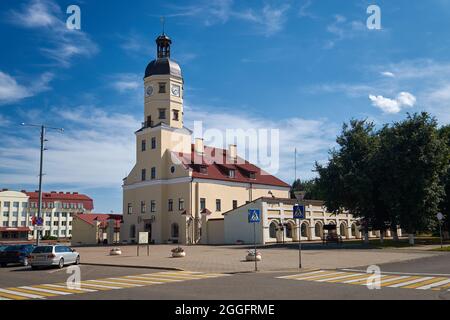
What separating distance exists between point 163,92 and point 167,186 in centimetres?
1341

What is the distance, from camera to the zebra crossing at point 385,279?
14412mm

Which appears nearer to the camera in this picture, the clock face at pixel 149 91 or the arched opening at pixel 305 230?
the arched opening at pixel 305 230

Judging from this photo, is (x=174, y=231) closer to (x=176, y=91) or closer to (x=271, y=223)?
(x=271, y=223)

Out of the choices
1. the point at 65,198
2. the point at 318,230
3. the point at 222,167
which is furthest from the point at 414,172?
the point at 65,198

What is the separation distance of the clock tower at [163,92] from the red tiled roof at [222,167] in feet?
18.0

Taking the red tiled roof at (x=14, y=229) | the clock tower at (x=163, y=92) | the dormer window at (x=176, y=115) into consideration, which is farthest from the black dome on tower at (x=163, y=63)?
the red tiled roof at (x=14, y=229)

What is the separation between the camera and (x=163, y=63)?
63.9 metres

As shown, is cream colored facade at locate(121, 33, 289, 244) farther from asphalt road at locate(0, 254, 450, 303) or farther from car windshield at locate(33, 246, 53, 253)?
asphalt road at locate(0, 254, 450, 303)

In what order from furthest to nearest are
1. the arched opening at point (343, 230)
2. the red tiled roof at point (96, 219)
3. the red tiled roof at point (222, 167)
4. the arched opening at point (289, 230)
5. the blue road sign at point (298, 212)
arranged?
the red tiled roof at point (96, 219)
the arched opening at point (343, 230)
the red tiled roof at point (222, 167)
the arched opening at point (289, 230)
the blue road sign at point (298, 212)

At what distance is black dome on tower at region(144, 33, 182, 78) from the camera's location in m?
63.6

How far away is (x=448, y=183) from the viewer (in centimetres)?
4662

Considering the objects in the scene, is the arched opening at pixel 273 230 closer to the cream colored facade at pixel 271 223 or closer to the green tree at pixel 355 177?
the cream colored facade at pixel 271 223
